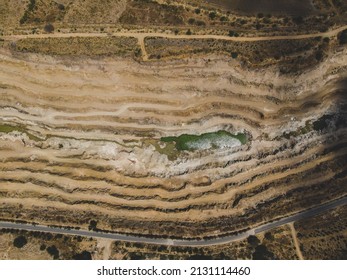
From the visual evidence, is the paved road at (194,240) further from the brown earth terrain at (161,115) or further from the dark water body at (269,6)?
the dark water body at (269,6)

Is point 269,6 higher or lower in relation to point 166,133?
higher

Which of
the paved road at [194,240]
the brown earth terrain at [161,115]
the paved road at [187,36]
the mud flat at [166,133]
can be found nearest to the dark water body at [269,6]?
the paved road at [187,36]

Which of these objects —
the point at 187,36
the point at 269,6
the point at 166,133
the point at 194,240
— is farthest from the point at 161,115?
the point at 269,6

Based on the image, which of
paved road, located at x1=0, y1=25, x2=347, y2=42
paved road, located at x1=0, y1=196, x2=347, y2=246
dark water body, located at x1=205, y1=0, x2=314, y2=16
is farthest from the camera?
dark water body, located at x1=205, y1=0, x2=314, y2=16

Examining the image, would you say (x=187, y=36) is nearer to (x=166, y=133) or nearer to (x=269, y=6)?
(x=269, y=6)

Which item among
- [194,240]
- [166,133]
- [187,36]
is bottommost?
[194,240]

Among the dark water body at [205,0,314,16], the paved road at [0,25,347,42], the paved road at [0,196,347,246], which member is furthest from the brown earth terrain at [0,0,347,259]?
the dark water body at [205,0,314,16]

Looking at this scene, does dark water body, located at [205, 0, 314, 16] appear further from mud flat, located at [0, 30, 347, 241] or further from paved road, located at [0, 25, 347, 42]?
mud flat, located at [0, 30, 347, 241]
